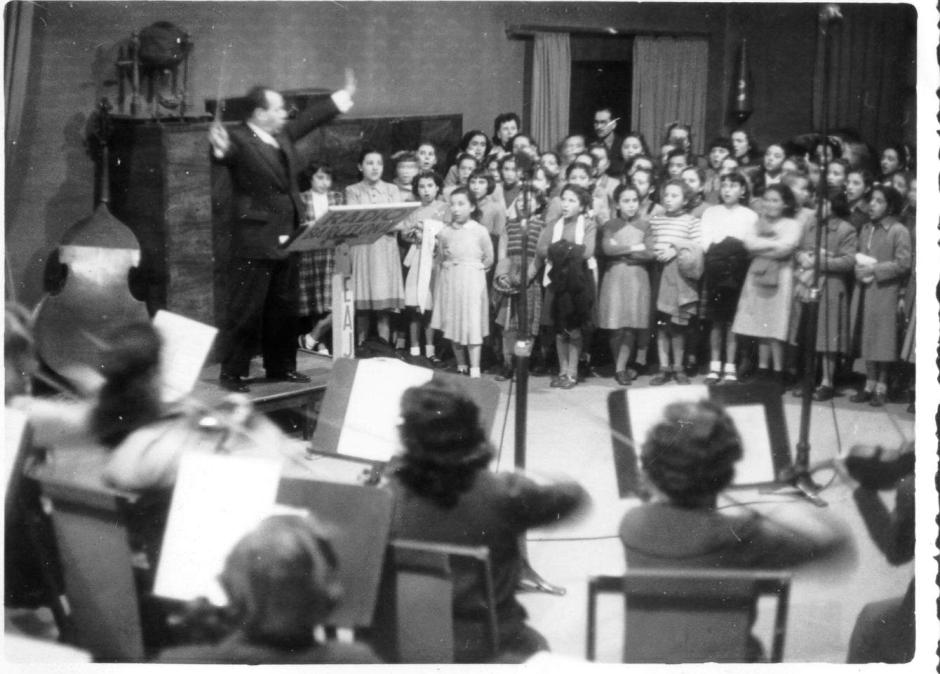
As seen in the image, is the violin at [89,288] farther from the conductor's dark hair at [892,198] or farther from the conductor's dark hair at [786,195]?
the conductor's dark hair at [892,198]

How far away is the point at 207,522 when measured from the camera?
3.23 m

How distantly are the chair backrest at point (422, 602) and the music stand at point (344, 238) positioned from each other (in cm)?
75

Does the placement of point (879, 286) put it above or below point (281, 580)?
above

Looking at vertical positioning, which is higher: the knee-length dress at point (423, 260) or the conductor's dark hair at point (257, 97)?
the conductor's dark hair at point (257, 97)

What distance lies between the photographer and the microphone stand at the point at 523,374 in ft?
10.6

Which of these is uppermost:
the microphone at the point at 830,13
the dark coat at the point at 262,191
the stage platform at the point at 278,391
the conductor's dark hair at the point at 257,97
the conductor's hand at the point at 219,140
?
the microphone at the point at 830,13

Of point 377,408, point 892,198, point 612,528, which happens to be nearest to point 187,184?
point 377,408

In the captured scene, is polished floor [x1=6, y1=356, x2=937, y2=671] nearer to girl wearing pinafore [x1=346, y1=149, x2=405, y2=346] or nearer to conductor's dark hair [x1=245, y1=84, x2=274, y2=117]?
girl wearing pinafore [x1=346, y1=149, x2=405, y2=346]

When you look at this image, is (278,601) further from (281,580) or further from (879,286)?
(879,286)

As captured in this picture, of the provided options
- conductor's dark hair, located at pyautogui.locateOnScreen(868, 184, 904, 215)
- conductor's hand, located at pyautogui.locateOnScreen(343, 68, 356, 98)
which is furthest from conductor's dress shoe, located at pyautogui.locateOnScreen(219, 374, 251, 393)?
conductor's dark hair, located at pyautogui.locateOnScreen(868, 184, 904, 215)

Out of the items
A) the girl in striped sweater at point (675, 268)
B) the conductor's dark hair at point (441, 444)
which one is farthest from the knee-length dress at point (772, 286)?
the conductor's dark hair at point (441, 444)

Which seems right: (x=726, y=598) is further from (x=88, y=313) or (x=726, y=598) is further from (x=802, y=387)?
(x=88, y=313)

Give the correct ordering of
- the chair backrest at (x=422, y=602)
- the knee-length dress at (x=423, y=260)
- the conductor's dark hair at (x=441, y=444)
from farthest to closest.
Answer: the knee-length dress at (x=423, y=260) → the conductor's dark hair at (x=441, y=444) → the chair backrest at (x=422, y=602)

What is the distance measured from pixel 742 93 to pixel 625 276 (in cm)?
60
